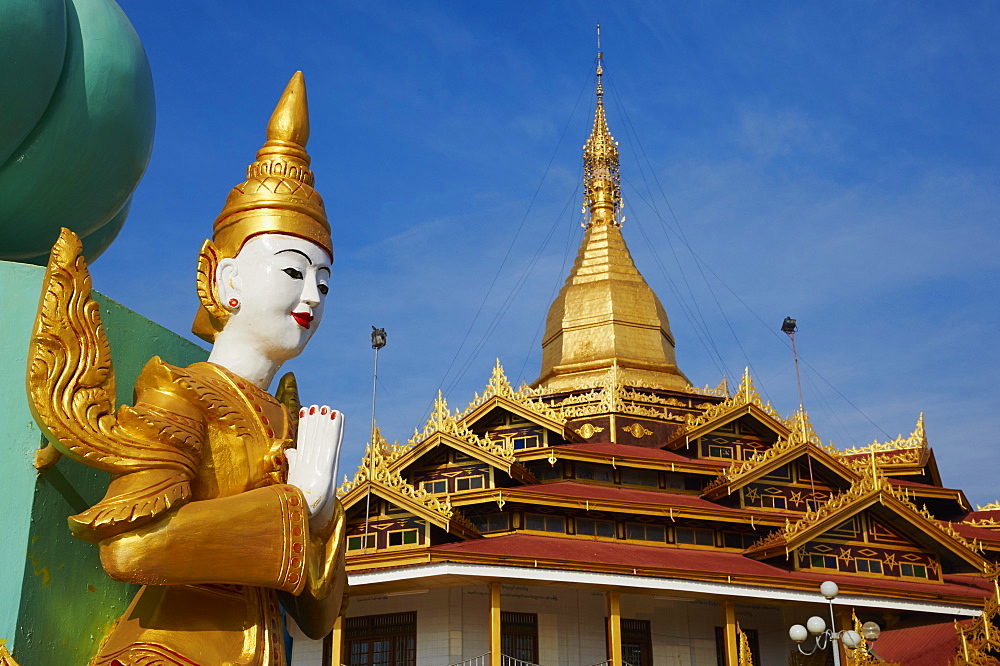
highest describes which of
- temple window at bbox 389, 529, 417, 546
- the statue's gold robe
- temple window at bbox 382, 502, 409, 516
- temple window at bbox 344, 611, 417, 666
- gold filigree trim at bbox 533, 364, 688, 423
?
gold filigree trim at bbox 533, 364, 688, 423

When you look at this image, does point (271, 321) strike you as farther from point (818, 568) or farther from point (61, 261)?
point (818, 568)

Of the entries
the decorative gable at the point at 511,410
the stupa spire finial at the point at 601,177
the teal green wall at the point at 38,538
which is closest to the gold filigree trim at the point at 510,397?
the decorative gable at the point at 511,410

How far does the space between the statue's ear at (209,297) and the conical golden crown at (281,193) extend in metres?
0.06

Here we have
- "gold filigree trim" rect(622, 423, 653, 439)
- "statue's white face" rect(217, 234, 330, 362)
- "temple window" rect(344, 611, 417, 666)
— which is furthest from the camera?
"gold filigree trim" rect(622, 423, 653, 439)

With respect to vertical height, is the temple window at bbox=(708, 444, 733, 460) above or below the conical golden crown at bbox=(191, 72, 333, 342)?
above

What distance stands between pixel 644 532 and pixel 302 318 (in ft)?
55.6

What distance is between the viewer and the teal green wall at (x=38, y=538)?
151 inches

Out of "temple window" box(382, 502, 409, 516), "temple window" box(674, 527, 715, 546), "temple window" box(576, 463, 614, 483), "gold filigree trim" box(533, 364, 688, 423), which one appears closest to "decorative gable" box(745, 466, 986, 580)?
"temple window" box(674, 527, 715, 546)

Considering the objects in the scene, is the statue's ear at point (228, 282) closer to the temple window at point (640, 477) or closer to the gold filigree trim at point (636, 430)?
the temple window at point (640, 477)

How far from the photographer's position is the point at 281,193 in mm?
4727

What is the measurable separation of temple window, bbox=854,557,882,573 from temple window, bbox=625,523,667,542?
3.51m

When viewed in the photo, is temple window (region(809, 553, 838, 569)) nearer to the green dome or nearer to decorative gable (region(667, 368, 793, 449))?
decorative gable (region(667, 368, 793, 449))

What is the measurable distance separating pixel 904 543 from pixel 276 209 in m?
18.3

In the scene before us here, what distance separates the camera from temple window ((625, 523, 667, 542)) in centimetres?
2058
